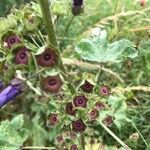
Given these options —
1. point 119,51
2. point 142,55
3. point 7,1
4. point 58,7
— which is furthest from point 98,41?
point 7,1

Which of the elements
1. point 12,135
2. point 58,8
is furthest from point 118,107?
point 58,8

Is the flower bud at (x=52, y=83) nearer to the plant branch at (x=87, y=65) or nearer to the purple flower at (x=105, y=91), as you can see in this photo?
the purple flower at (x=105, y=91)

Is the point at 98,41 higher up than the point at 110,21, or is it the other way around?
the point at 98,41

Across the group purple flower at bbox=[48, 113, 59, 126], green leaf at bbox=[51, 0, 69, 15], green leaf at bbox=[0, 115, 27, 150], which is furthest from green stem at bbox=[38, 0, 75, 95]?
green leaf at bbox=[0, 115, 27, 150]

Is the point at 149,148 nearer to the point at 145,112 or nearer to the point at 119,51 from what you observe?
the point at 145,112

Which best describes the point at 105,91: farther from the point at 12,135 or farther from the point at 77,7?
the point at 12,135

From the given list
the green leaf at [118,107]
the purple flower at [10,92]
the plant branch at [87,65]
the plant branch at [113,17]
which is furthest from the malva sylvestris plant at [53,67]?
the plant branch at [113,17]

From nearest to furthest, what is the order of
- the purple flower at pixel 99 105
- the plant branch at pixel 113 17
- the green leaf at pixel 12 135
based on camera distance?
1. the purple flower at pixel 99 105
2. the green leaf at pixel 12 135
3. the plant branch at pixel 113 17
